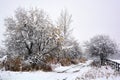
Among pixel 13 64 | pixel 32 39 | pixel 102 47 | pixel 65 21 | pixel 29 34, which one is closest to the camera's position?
pixel 13 64

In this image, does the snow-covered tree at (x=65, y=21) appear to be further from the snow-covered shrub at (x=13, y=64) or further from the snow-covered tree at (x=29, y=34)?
the snow-covered shrub at (x=13, y=64)

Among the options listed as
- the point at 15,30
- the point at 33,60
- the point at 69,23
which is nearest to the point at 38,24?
the point at 15,30

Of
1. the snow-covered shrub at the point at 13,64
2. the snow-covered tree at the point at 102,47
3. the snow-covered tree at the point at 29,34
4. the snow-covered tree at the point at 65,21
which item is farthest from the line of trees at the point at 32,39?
the snow-covered tree at the point at 65,21

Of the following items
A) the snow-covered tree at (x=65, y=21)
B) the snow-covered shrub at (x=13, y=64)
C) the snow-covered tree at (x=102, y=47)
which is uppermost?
the snow-covered tree at (x=65, y=21)

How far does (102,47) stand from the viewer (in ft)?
128

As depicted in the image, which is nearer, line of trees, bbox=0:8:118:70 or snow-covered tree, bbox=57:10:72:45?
line of trees, bbox=0:8:118:70

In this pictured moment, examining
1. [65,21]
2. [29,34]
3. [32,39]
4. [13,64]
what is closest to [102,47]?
[65,21]

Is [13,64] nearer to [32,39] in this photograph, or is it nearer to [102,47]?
[32,39]

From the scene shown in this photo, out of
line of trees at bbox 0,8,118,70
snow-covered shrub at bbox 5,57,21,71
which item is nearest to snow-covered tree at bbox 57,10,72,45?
line of trees at bbox 0,8,118,70

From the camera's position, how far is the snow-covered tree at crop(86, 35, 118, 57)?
127 ft

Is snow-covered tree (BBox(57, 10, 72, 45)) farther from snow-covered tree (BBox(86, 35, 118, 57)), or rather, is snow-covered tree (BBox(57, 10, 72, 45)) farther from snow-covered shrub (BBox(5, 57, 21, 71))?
snow-covered shrub (BBox(5, 57, 21, 71))

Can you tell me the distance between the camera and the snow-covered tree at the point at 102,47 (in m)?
38.8

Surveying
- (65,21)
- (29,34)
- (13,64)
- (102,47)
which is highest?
(65,21)

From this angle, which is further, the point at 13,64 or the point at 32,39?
the point at 32,39
